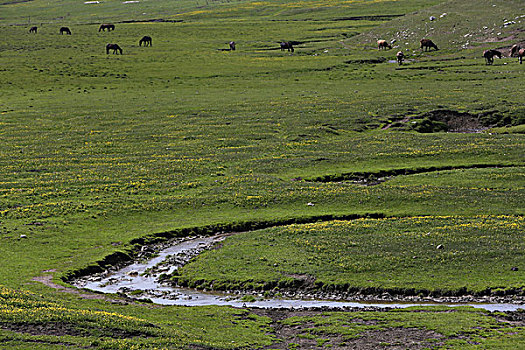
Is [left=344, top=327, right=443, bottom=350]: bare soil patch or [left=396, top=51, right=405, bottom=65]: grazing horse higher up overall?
[left=396, top=51, right=405, bottom=65]: grazing horse

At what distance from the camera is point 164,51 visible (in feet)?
357

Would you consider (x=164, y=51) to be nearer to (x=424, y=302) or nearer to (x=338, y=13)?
(x=338, y=13)

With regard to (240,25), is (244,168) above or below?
below

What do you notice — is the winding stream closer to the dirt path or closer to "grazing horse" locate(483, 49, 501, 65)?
the dirt path

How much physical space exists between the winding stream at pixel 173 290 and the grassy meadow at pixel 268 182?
96cm

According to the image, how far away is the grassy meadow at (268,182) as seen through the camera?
20.5 m

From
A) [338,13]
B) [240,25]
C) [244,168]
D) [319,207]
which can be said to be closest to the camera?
[319,207]

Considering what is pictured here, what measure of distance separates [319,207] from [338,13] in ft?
437

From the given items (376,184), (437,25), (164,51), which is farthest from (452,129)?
(164,51)

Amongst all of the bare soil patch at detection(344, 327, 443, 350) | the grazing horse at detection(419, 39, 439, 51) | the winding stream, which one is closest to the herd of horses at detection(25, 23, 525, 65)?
the grazing horse at detection(419, 39, 439, 51)

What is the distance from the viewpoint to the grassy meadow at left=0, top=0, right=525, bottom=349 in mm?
20469

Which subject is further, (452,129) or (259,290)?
(452,129)

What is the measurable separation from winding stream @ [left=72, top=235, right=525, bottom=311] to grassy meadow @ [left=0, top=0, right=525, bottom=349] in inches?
37.7

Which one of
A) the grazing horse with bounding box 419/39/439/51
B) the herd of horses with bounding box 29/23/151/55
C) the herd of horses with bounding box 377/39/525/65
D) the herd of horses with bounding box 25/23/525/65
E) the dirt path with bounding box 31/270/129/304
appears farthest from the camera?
the herd of horses with bounding box 29/23/151/55
